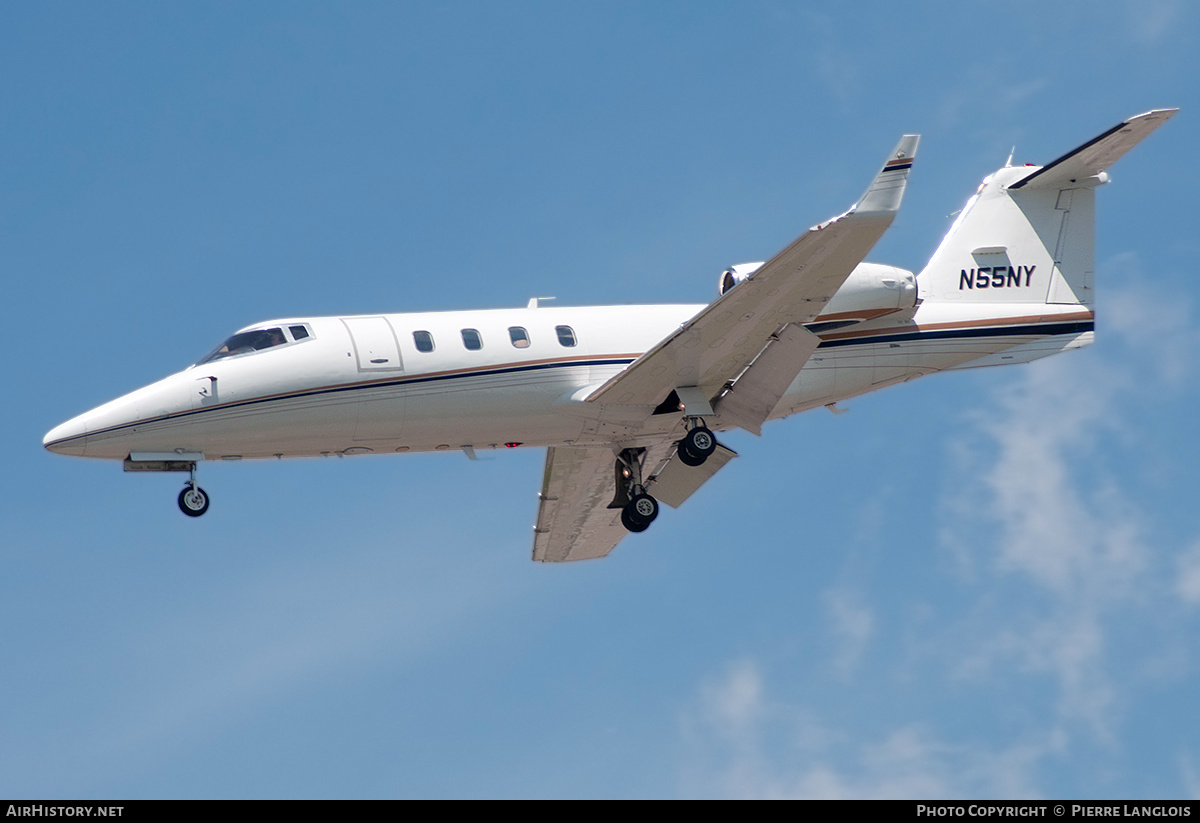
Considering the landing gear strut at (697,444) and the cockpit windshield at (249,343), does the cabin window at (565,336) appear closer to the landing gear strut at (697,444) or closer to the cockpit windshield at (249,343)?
the landing gear strut at (697,444)

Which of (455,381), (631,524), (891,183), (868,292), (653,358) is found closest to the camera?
(891,183)

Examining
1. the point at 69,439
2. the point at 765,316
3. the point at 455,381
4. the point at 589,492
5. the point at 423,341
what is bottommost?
the point at 69,439

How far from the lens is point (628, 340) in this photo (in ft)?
74.5

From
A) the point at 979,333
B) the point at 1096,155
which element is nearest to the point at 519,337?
the point at 979,333

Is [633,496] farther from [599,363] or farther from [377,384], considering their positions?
[377,384]

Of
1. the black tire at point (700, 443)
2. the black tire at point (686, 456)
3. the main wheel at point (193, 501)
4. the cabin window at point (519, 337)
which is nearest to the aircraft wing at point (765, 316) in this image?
the black tire at point (700, 443)

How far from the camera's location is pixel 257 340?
2111cm

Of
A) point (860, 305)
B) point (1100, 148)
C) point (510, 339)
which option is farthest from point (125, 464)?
point (1100, 148)

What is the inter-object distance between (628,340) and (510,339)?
1.91 m

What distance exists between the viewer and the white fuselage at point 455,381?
20547 mm

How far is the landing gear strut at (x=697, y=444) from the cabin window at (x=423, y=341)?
13.1ft

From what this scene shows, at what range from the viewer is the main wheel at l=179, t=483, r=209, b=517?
20.4 metres

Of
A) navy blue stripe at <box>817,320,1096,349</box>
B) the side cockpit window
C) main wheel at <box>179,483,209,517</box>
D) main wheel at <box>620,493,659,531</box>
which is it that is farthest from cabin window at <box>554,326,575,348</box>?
main wheel at <box>179,483,209,517</box>

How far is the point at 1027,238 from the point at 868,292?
3.89 m
